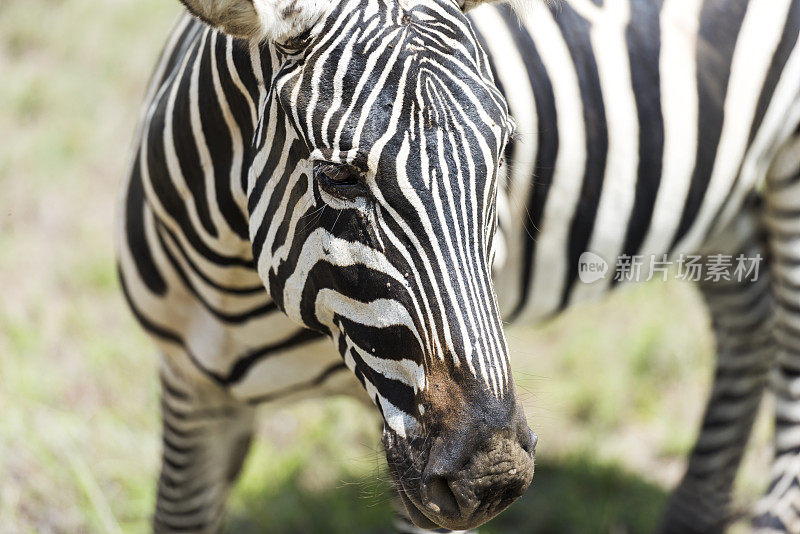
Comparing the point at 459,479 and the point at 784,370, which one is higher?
the point at 459,479

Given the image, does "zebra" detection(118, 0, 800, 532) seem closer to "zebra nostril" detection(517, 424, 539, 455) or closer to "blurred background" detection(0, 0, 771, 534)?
"zebra nostril" detection(517, 424, 539, 455)

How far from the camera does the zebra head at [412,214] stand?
1.73 metres

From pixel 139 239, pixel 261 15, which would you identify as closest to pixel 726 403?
pixel 139 239

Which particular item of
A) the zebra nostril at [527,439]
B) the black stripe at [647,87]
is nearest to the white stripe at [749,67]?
the black stripe at [647,87]

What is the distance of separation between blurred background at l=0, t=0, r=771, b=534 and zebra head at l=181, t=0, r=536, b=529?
1372mm

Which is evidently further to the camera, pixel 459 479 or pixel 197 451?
pixel 197 451

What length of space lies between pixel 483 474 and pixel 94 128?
5.40 metres

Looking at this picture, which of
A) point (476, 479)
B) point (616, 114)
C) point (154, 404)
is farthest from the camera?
point (154, 404)

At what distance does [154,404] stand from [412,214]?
301 cm

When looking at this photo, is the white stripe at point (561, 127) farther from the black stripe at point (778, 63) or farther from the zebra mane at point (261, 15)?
the zebra mane at point (261, 15)

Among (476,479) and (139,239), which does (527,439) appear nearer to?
(476,479)

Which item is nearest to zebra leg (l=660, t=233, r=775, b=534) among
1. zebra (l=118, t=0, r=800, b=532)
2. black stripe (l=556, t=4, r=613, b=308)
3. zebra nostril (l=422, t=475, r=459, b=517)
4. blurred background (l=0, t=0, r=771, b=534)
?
zebra (l=118, t=0, r=800, b=532)

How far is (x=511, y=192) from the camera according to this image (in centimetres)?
272

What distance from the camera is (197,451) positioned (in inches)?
126
